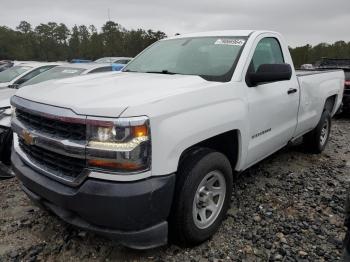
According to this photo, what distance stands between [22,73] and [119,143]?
698cm

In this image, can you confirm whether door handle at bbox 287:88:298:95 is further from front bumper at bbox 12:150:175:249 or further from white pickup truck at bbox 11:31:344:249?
front bumper at bbox 12:150:175:249

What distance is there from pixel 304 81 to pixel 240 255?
2.70 m

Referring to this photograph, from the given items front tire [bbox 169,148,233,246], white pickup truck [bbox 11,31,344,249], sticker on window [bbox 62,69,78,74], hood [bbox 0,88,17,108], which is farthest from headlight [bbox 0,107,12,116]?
front tire [bbox 169,148,233,246]

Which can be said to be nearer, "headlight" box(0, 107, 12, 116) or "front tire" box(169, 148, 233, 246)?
"front tire" box(169, 148, 233, 246)

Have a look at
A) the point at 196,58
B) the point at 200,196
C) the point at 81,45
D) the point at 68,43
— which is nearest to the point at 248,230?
the point at 200,196

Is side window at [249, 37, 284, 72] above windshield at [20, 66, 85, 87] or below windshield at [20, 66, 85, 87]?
above

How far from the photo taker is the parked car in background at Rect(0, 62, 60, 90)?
7.78 metres

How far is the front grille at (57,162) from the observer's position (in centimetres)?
251

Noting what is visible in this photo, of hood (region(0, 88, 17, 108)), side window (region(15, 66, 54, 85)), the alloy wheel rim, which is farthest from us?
side window (region(15, 66, 54, 85))

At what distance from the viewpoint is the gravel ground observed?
2996 mm

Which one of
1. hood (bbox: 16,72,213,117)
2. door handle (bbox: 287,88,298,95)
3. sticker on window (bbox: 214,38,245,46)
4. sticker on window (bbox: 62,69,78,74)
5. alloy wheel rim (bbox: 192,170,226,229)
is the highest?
sticker on window (bbox: 214,38,245,46)

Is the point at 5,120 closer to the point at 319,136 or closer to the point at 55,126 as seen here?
the point at 55,126

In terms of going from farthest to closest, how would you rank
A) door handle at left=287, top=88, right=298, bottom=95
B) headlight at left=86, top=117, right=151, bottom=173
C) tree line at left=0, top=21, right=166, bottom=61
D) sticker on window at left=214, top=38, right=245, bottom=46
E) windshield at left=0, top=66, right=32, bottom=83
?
tree line at left=0, top=21, right=166, bottom=61 < windshield at left=0, top=66, right=32, bottom=83 < door handle at left=287, top=88, right=298, bottom=95 < sticker on window at left=214, top=38, right=245, bottom=46 < headlight at left=86, top=117, right=151, bottom=173

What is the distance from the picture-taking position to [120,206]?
2367 mm
